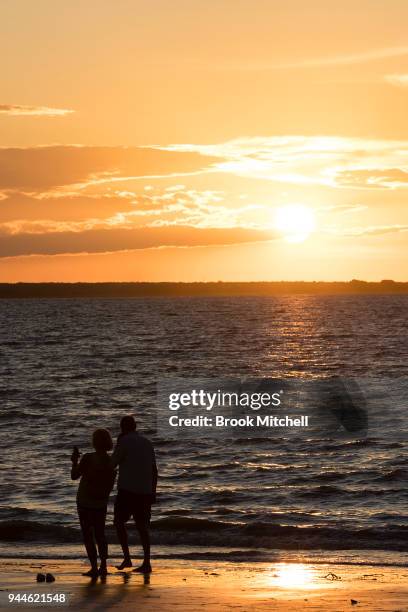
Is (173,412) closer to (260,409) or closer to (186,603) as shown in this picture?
(260,409)

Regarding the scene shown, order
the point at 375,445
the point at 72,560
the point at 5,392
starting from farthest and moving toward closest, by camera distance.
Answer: the point at 5,392 < the point at 375,445 < the point at 72,560

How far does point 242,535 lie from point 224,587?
657cm

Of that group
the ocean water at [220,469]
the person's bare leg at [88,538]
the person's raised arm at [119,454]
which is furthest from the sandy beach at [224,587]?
the ocean water at [220,469]

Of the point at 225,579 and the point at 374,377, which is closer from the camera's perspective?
the point at 225,579

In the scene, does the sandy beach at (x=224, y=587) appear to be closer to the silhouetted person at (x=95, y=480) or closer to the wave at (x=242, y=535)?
the silhouetted person at (x=95, y=480)

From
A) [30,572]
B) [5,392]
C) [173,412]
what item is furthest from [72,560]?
[5,392]

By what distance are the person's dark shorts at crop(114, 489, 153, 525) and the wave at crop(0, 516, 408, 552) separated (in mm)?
5428

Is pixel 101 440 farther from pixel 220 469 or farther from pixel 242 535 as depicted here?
pixel 220 469

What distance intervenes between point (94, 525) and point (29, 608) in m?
2.09

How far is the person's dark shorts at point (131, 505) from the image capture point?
46.8 ft

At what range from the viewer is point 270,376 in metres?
59.9

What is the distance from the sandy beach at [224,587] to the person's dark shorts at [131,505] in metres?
0.79

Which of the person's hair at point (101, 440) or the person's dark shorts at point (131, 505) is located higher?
the person's hair at point (101, 440)

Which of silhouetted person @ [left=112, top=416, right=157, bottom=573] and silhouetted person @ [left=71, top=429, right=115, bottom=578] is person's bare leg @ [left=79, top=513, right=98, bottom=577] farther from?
silhouetted person @ [left=112, top=416, right=157, bottom=573]
